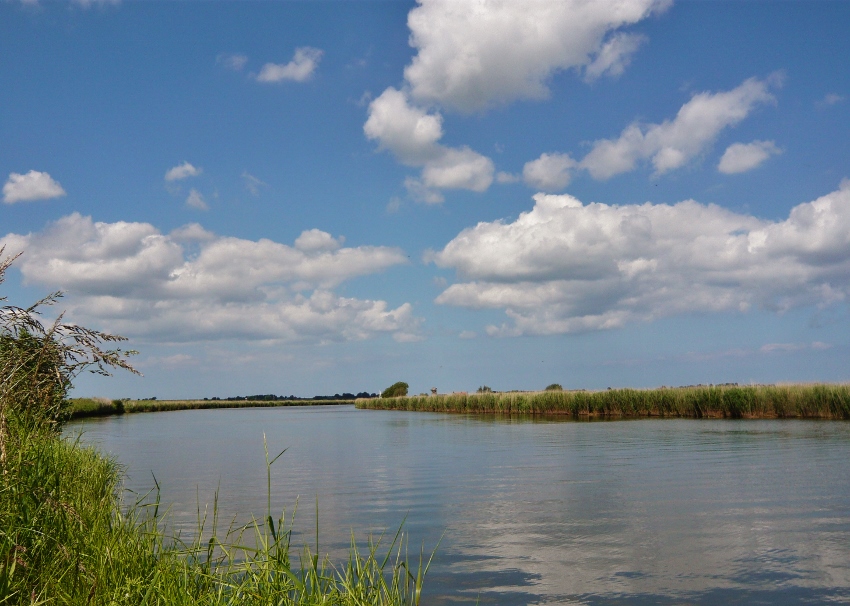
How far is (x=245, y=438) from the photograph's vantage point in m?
28.7

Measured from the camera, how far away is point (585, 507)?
10242 millimetres

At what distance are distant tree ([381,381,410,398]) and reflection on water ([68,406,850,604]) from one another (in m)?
62.8

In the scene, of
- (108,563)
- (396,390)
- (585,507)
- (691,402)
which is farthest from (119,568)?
(396,390)

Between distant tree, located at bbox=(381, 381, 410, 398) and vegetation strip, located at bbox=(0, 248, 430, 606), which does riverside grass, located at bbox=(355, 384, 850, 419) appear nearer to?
vegetation strip, located at bbox=(0, 248, 430, 606)

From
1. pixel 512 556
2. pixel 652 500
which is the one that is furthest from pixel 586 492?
pixel 512 556

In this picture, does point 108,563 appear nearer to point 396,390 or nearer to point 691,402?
point 691,402

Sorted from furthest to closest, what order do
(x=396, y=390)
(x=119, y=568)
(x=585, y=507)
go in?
(x=396, y=390) < (x=585, y=507) < (x=119, y=568)

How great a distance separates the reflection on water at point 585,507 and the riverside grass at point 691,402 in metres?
7.72

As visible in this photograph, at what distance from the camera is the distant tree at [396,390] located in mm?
84125

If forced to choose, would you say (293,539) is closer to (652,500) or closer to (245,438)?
(652,500)

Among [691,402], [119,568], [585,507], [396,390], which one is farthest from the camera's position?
[396,390]

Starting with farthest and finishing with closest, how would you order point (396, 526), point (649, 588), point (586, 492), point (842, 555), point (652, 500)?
point (586, 492) < point (652, 500) < point (396, 526) < point (842, 555) < point (649, 588)

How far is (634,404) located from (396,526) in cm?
2885

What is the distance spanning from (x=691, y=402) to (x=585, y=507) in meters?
24.2
